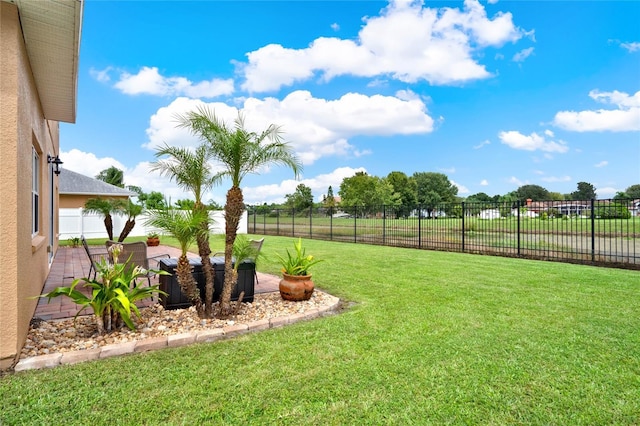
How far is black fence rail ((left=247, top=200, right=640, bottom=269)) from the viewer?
349 inches

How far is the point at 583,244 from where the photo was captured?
31.4ft

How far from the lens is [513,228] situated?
10727mm

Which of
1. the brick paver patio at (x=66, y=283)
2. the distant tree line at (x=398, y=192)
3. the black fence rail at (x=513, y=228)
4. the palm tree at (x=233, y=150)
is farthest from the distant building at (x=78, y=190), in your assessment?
the distant tree line at (x=398, y=192)

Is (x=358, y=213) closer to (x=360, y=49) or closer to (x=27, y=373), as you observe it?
(x=360, y=49)

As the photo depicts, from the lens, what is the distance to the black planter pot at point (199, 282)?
446cm

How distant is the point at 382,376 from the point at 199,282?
2865 millimetres

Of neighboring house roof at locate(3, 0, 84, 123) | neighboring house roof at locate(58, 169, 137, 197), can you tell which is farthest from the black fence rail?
neighboring house roof at locate(58, 169, 137, 197)

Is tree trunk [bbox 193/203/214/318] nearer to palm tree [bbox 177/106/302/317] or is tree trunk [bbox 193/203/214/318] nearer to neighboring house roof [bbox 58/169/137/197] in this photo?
palm tree [bbox 177/106/302/317]

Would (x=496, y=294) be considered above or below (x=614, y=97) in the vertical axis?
below

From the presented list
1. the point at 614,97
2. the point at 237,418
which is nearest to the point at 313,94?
the point at 614,97

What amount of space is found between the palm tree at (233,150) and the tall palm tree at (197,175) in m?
0.18

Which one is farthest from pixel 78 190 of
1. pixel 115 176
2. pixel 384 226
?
pixel 115 176

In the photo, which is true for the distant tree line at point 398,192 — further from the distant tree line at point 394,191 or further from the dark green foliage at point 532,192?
the dark green foliage at point 532,192

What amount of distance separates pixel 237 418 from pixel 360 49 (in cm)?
1292
